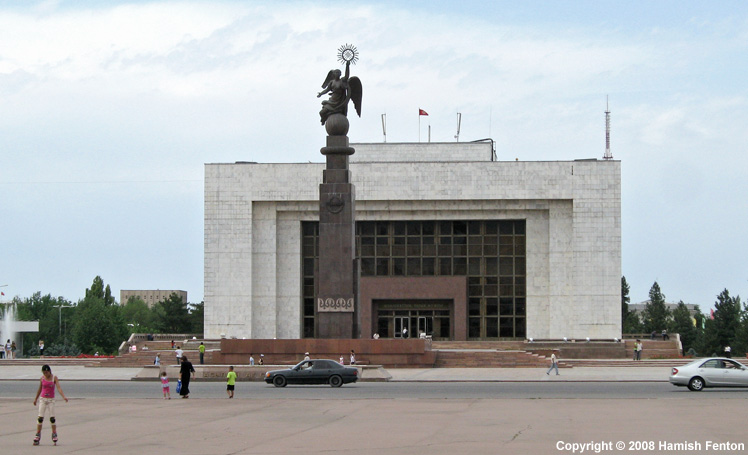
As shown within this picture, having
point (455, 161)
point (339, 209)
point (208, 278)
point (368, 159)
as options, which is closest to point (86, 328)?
point (208, 278)

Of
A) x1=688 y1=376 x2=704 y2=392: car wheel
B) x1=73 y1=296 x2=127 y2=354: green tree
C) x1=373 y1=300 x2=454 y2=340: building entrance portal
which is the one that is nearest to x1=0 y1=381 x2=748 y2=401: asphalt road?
x1=688 y1=376 x2=704 y2=392: car wheel

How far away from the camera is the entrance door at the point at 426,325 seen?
2660 inches

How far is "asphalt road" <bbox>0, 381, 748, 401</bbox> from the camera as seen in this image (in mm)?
28422

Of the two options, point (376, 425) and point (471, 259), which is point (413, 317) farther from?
point (376, 425)

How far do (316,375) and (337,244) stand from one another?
33.7 feet

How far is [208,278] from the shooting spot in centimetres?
6781

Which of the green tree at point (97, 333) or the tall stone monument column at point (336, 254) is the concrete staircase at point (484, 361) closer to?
the tall stone monument column at point (336, 254)

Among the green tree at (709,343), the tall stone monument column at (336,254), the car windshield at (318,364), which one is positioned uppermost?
the tall stone monument column at (336,254)

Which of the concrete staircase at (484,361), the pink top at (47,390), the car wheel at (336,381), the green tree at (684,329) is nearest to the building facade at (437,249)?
the concrete staircase at (484,361)

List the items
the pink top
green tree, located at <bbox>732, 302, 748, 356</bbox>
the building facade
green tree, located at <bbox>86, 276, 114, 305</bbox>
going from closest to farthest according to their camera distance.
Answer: the pink top
the building facade
green tree, located at <bbox>732, 302, 748, 356</bbox>
green tree, located at <bbox>86, 276, 114, 305</bbox>

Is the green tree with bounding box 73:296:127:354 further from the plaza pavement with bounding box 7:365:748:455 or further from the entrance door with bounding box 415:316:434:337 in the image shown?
the plaza pavement with bounding box 7:365:748:455

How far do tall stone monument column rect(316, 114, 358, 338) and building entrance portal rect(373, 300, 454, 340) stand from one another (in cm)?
2323

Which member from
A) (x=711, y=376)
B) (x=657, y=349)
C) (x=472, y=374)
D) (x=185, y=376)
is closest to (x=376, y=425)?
(x=185, y=376)

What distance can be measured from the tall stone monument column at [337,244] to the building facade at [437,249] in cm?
2217
